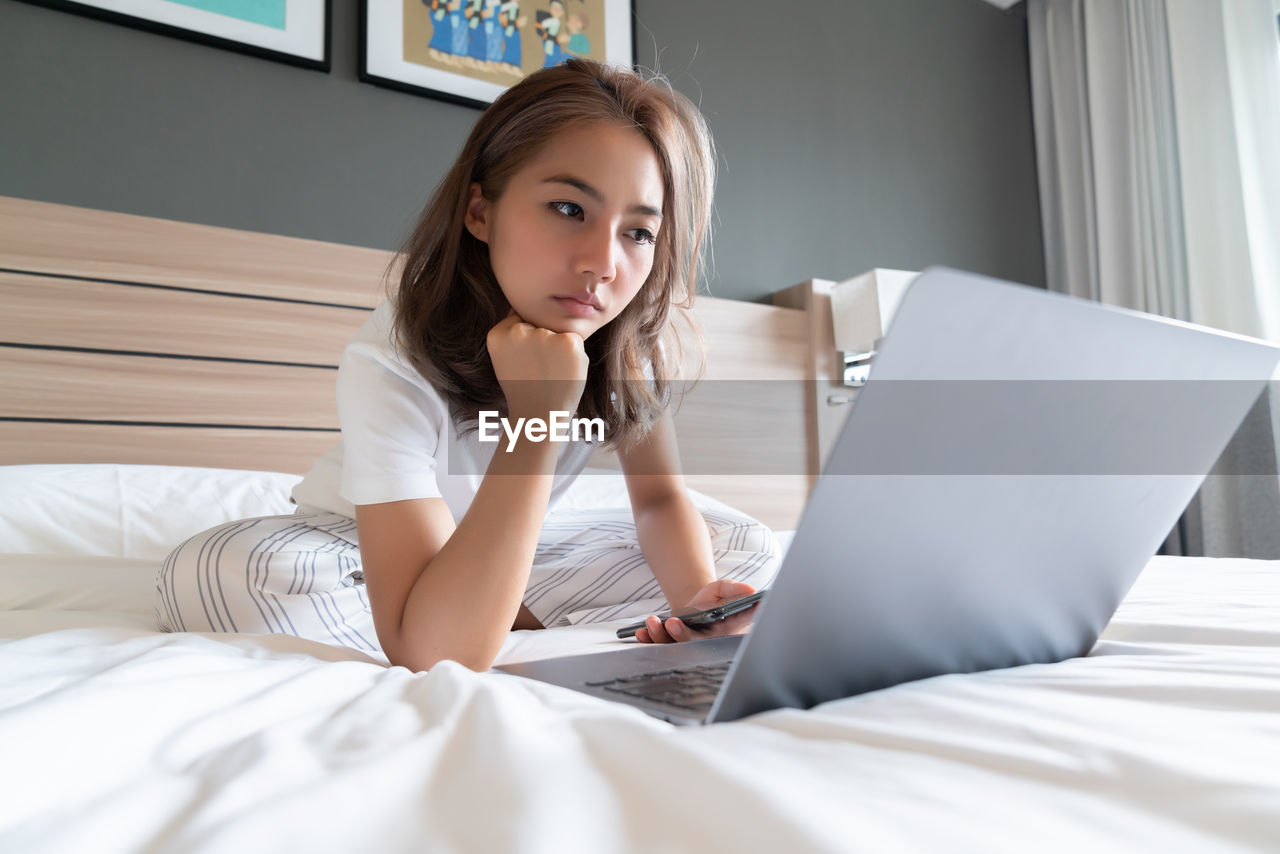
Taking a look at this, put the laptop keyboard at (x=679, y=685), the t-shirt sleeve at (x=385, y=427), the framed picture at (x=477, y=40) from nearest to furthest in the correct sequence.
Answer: the laptop keyboard at (x=679, y=685) → the t-shirt sleeve at (x=385, y=427) → the framed picture at (x=477, y=40)

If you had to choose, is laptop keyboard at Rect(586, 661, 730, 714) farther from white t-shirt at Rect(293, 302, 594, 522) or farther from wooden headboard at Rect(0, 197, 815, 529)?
wooden headboard at Rect(0, 197, 815, 529)

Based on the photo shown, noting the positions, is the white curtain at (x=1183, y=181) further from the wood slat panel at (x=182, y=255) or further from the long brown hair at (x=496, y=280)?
the wood slat panel at (x=182, y=255)

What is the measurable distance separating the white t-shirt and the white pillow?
0.39 meters

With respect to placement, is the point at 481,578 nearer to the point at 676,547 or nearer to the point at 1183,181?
the point at 676,547

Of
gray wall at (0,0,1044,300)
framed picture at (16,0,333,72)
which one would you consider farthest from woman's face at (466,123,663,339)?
framed picture at (16,0,333,72)

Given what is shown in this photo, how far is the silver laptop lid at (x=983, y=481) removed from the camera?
36 cm

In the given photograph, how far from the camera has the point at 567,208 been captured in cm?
102

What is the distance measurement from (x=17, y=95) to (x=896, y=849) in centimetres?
229

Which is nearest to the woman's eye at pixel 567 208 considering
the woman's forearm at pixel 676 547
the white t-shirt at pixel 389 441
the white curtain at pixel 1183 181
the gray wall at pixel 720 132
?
the white t-shirt at pixel 389 441

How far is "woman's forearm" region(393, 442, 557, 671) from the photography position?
75cm

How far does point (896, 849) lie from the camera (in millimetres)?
241

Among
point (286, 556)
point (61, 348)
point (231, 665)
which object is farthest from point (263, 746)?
point (61, 348)

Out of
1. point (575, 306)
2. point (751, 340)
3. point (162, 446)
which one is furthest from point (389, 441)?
point (751, 340)

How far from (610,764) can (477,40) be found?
2462 millimetres
